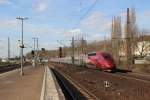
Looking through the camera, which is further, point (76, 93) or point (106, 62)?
point (106, 62)

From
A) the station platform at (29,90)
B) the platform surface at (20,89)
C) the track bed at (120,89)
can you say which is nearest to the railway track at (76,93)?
the track bed at (120,89)

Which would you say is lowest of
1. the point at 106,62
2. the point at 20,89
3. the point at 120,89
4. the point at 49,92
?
the point at 120,89

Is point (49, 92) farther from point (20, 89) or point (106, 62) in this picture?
point (106, 62)

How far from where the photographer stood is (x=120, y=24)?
118500 millimetres

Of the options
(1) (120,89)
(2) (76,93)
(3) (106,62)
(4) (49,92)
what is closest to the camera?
(4) (49,92)

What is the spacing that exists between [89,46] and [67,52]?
99.6 ft

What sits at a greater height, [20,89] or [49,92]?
[49,92]

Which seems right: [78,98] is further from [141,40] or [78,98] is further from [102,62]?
[141,40]

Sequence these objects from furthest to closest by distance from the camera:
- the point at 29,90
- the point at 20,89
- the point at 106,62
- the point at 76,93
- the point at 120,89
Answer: the point at 106,62 → the point at 120,89 → the point at 76,93 → the point at 20,89 → the point at 29,90

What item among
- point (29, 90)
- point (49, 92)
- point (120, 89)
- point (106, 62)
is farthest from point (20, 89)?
point (106, 62)

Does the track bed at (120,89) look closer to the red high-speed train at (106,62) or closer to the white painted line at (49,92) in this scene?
the white painted line at (49,92)

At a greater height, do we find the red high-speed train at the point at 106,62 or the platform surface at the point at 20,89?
the red high-speed train at the point at 106,62

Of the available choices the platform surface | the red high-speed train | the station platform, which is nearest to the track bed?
the station platform

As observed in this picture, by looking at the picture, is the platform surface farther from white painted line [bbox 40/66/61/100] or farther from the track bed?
the track bed
